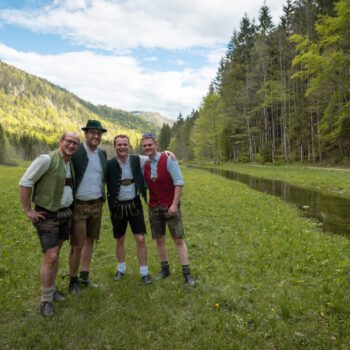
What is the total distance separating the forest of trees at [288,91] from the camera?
32.2 metres

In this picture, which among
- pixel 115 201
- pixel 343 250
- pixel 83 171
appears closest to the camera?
pixel 83 171

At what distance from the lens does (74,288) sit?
6363 mm

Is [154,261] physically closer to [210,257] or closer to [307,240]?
[210,257]

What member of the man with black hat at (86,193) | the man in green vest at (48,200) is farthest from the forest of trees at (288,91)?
the man in green vest at (48,200)

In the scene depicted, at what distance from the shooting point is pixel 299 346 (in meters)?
4.47

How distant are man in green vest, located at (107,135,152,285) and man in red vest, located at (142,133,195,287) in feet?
0.86

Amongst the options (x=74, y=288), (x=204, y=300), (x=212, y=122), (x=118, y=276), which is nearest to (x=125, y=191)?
(x=118, y=276)

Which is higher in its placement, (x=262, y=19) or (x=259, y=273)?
(x=262, y=19)

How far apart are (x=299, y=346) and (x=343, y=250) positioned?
5.34 meters

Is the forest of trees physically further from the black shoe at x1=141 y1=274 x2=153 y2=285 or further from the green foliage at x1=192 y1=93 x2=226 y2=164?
the black shoe at x1=141 y1=274 x2=153 y2=285

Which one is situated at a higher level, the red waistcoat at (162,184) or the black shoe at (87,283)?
the red waistcoat at (162,184)

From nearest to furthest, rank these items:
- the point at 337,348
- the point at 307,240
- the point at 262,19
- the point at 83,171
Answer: the point at 337,348 < the point at 83,171 < the point at 307,240 < the point at 262,19

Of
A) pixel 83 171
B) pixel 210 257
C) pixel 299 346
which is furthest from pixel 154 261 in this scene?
pixel 299 346

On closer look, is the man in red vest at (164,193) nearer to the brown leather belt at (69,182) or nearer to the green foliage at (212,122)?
the brown leather belt at (69,182)
